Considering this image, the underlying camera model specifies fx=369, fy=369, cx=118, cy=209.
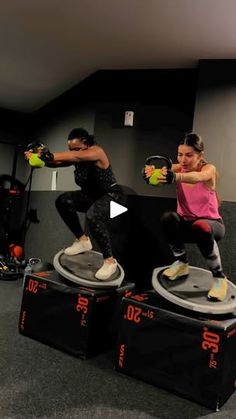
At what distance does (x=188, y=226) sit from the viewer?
6.45 ft

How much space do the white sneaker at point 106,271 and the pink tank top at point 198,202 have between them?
1.79 feet

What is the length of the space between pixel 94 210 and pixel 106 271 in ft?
1.23

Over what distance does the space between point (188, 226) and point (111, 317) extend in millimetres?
716

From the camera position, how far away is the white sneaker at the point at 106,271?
2168 millimetres

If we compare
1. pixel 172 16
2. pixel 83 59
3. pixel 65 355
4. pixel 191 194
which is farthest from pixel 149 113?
pixel 65 355

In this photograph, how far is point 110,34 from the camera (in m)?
2.51

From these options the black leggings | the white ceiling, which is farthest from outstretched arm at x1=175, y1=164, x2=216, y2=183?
the white ceiling

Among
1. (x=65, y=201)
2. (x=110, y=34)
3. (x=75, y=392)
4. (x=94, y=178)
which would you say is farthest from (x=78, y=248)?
(x=110, y=34)

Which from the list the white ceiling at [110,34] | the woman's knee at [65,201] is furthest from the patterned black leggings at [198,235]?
the white ceiling at [110,34]

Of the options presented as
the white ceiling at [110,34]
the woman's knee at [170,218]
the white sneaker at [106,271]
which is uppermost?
the white ceiling at [110,34]

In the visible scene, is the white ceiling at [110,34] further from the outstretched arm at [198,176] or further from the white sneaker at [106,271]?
the white sneaker at [106,271]

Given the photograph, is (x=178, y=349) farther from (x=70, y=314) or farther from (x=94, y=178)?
(x=94, y=178)

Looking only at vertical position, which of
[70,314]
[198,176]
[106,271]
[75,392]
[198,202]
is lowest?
[75,392]

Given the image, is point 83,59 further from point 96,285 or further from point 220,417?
point 220,417
